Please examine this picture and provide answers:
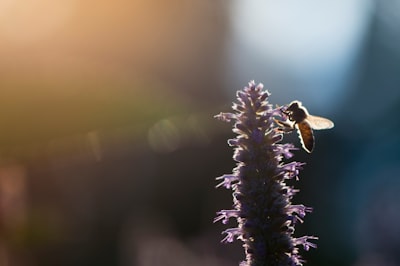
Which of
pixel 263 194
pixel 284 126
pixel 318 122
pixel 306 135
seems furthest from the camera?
pixel 318 122

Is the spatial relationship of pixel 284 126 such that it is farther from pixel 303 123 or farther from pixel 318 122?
pixel 318 122

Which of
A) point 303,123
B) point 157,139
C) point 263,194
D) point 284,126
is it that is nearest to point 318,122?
point 303,123

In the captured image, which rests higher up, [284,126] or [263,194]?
[284,126]

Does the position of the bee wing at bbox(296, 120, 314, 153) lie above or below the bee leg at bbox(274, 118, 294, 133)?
below

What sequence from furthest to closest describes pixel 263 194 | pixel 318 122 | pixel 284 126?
1. pixel 318 122
2. pixel 284 126
3. pixel 263 194

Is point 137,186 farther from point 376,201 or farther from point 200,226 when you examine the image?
point 376,201

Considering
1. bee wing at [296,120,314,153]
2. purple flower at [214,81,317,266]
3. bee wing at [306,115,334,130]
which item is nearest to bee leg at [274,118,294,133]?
purple flower at [214,81,317,266]

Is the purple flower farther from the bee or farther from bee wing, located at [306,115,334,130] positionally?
bee wing, located at [306,115,334,130]
